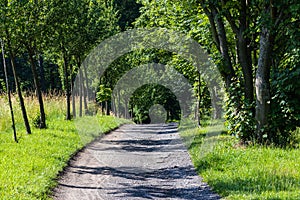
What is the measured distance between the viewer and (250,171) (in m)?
7.71

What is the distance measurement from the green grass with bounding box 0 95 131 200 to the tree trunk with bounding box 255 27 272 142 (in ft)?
17.3

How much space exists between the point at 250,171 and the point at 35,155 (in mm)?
5372

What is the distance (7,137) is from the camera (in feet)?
42.1

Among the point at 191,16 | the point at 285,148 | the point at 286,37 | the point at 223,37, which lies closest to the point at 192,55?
the point at 191,16

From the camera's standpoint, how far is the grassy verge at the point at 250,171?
641 centimetres

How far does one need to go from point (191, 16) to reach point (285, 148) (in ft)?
25.6

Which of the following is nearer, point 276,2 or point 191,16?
point 276,2

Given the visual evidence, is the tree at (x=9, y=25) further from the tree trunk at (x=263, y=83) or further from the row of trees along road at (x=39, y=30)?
the tree trunk at (x=263, y=83)

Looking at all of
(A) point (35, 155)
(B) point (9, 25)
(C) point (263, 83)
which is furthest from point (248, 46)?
(B) point (9, 25)

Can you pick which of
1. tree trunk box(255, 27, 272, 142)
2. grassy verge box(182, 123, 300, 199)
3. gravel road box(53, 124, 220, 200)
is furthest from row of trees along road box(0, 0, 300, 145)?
gravel road box(53, 124, 220, 200)

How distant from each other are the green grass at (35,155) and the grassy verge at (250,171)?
10.7ft

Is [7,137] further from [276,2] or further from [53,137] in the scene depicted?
[276,2]

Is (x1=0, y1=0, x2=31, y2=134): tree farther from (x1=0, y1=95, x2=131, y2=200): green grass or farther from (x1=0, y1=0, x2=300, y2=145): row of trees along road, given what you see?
(x1=0, y1=95, x2=131, y2=200): green grass

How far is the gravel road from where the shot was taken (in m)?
7.40
